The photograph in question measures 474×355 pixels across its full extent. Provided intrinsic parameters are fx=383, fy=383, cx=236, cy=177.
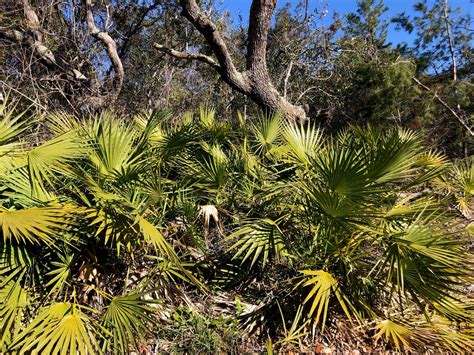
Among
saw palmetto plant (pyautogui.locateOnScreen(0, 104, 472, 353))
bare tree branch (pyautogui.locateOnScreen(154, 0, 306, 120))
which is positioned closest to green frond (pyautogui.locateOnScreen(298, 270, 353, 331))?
saw palmetto plant (pyautogui.locateOnScreen(0, 104, 472, 353))

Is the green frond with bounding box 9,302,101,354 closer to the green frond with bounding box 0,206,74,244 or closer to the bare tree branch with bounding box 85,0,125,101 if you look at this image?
the green frond with bounding box 0,206,74,244

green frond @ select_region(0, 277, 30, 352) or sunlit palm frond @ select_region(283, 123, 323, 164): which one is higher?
sunlit palm frond @ select_region(283, 123, 323, 164)

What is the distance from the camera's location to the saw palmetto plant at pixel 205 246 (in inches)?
104

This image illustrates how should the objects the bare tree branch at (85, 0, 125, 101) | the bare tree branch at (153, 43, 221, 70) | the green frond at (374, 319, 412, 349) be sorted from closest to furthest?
the green frond at (374, 319, 412, 349)
the bare tree branch at (153, 43, 221, 70)
the bare tree branch at (85, 0, 125, 101)

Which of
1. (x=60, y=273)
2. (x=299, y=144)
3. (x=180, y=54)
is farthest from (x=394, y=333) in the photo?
(x=180, y=54)

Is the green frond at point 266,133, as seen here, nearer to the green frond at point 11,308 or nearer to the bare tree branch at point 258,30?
the bare tree branch at point 258,30

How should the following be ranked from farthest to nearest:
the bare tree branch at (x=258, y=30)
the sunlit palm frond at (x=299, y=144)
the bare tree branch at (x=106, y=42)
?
1. the bare tree branch at (x=106, y=42)
2. the bare tree branch at (x=258, y=30)
3. the sunlit palm frond at (x=299, y=144)

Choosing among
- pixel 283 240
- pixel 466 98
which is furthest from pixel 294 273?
pixel 466 98

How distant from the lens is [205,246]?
3.62 meters

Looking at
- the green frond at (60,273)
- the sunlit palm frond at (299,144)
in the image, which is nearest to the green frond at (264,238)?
the sunlit palm frond at (299,144)

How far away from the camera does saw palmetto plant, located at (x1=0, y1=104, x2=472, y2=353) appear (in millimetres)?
2639

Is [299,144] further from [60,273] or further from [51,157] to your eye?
[60,273]

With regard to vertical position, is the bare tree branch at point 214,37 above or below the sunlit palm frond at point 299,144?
above

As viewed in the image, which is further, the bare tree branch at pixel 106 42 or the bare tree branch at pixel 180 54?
the bare tree branch at pixel 106 42
